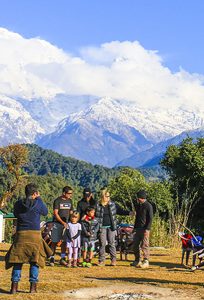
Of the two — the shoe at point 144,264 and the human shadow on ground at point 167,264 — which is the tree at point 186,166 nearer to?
the human shadow on ground at point 167,264

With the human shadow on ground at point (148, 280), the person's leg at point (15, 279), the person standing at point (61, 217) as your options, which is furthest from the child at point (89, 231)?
the person's leg at point (15, 279)

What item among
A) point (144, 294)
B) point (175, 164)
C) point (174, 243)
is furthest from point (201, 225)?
point (144, 294)

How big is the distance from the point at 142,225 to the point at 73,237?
1.65 meters

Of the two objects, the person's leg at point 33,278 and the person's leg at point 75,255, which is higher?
the person's leg at point 75,255

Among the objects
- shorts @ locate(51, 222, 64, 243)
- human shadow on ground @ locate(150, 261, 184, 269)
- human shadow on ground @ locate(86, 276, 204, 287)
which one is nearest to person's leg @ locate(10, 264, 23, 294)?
human shadow on ground @ locate(86, 276, 204, 287)

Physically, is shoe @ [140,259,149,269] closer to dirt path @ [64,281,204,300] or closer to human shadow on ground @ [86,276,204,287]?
human shadow on ground @ [86,276,204,287]

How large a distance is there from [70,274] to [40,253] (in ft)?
8.80

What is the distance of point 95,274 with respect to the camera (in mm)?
12203

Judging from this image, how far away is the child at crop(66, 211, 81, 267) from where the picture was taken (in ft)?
44.9

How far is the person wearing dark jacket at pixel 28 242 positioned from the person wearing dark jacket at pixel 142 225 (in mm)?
4372

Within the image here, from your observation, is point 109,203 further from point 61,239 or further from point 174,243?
point 174,243

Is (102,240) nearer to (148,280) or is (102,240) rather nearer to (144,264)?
(144,264)

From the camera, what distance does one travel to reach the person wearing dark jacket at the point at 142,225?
1374 centimetres

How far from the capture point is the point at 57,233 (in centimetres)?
1384
